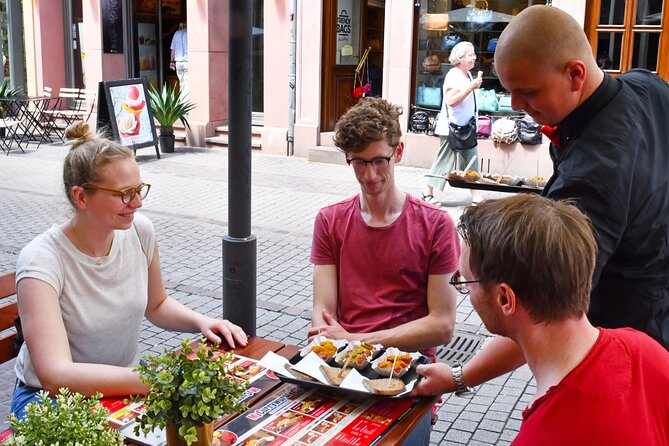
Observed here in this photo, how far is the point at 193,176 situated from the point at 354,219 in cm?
880

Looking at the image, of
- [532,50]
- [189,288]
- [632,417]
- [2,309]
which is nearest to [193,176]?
[189,288]

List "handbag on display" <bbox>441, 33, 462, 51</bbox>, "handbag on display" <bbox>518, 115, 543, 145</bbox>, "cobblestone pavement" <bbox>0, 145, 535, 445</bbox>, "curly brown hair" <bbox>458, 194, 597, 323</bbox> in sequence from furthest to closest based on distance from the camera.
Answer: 1. "handbag on display" <bbox>441, 33, 462, 51</bbox>
2. "handbag on display" <bbox>518, 115, 543, 145</bbox>
3. "cobblestone pavement" <bbox>0, 145, 535, 445</bbox>
4. "curly brown hair" <bbox>458, 194, 597, 323</bbox>

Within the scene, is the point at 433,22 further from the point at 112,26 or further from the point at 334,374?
the point at 334,374

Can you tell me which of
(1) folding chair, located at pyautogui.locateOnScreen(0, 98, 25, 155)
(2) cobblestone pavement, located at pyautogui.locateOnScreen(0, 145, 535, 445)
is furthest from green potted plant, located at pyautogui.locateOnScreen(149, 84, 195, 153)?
(1) folding chair, located at pyautogui.locateOnScreen(0, 98, 25, 155)

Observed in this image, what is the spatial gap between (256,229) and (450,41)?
547 cm

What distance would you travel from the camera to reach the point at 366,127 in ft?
10.3

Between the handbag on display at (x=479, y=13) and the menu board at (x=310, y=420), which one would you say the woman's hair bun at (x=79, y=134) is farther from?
the handbag on display at (x=479, y=13)

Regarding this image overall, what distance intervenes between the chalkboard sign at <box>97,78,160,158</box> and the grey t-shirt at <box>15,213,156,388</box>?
9.71m

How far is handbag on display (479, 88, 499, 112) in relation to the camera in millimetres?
11836

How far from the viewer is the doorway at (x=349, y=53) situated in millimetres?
13141

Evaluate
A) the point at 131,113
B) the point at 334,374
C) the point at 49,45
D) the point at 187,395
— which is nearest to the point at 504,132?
the point at 131,113

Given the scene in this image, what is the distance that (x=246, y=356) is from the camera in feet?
9.41

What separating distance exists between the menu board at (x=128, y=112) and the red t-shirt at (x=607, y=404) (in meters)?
11.4

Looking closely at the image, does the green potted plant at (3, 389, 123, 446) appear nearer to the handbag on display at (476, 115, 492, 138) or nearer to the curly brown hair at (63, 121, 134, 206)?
the curly brown hair at (63, 121, 134, 206)
